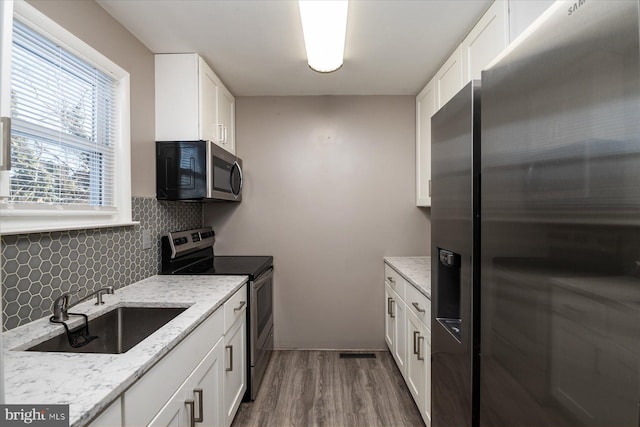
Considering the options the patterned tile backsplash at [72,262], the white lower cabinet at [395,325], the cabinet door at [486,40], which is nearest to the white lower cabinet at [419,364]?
the white lower cabinet at [395,325]

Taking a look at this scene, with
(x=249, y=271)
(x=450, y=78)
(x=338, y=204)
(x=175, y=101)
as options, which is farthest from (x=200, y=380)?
(x=450, y=78)

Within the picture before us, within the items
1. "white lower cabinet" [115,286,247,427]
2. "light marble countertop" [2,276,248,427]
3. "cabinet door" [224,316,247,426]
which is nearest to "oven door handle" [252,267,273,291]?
"white lower cabinet" [115,286,247,427]

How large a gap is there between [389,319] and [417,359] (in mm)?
809

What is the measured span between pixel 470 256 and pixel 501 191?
0.27 metres

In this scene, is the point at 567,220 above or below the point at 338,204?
below

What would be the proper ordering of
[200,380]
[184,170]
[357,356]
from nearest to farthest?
[200,380] → [184,170] → [357,356]

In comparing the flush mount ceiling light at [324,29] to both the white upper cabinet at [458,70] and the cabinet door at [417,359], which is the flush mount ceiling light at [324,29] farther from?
the cabinet door at [417,359]

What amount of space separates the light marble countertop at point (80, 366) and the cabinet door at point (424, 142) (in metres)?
1.95

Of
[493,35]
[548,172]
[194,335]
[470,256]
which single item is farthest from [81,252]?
[493,35]

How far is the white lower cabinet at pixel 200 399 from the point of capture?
1.06 meters

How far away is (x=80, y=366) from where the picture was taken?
87 cm

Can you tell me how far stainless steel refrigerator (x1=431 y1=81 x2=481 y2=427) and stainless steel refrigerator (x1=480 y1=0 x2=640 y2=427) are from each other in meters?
0.13

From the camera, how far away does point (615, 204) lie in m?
0.51

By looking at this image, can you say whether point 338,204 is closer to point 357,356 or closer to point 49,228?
point 357,356
